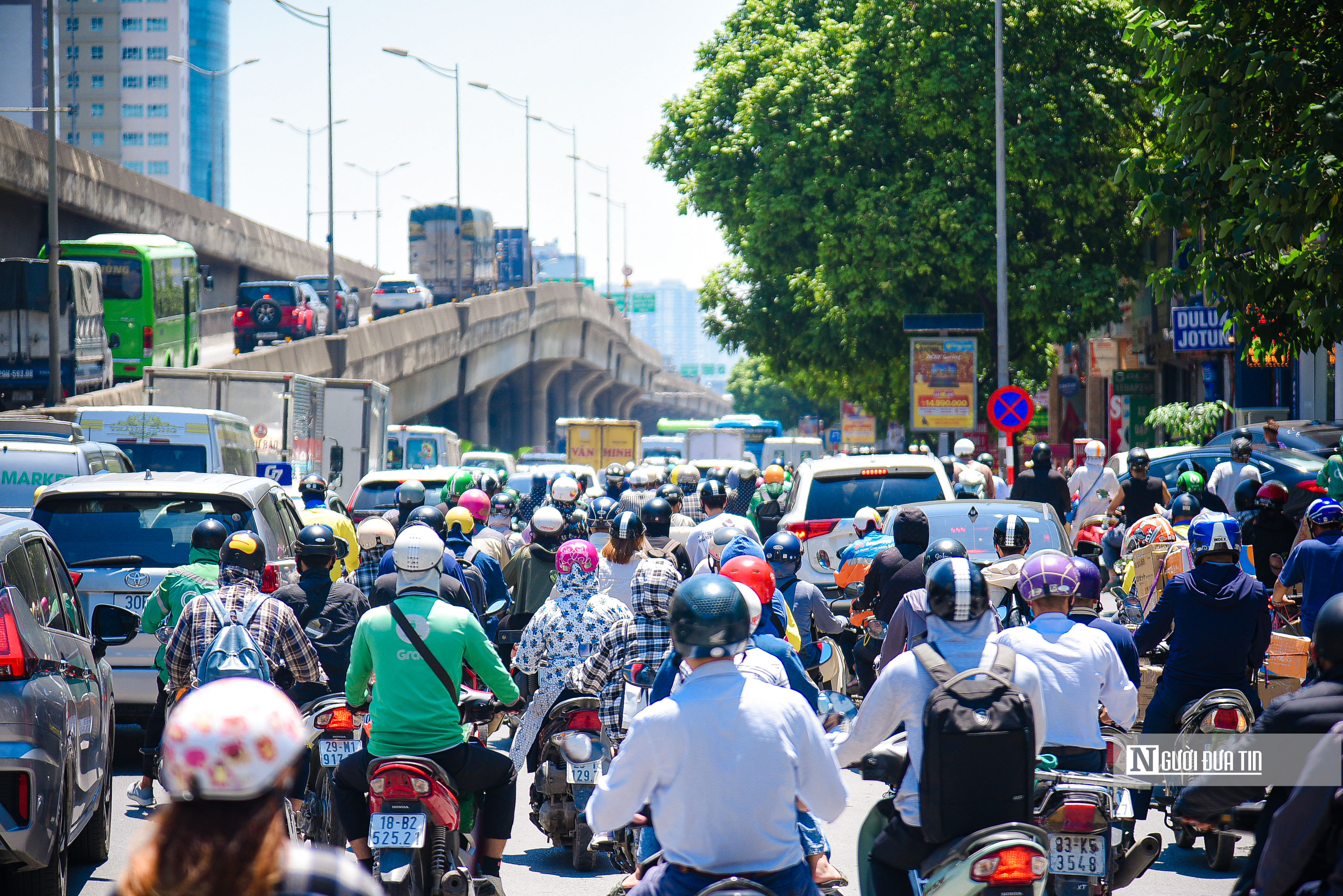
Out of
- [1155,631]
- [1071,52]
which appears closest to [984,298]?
[1071,52]

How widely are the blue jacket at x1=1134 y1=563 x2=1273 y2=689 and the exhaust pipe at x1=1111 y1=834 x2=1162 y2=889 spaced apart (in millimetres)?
1499

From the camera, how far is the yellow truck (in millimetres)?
42469

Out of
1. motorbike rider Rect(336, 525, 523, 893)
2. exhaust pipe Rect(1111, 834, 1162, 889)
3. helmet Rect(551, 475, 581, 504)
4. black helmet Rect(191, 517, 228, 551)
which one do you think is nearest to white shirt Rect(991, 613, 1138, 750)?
exhaust pipe Rect(1111, 834, 1162, 889)

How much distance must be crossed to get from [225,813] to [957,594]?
2776 mm

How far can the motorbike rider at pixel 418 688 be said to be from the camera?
5617mm

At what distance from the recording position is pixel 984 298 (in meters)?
31.6

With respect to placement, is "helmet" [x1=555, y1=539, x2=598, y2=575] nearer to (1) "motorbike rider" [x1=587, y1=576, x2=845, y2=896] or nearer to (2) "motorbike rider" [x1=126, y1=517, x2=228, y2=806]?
(2) "motorbike rider" [x1=126, y1=517, x2=228, y2=806]

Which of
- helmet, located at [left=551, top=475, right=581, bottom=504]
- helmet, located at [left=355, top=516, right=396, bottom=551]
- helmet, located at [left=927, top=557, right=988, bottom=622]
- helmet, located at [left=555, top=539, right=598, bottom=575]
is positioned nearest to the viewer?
helmet, located at [left=927, top=557, right=988, bottom=622]

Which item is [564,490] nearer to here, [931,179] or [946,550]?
[946,550]

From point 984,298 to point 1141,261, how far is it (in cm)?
318

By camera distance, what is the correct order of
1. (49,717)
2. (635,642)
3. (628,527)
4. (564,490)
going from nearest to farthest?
(49,717)
(635,642)
(628,527)
(564,490)

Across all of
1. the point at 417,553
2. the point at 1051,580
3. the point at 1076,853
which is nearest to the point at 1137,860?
the point at 1076,853

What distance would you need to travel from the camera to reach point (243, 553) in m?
7.08

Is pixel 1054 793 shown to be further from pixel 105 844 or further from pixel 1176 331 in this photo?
pixel 1176 331
